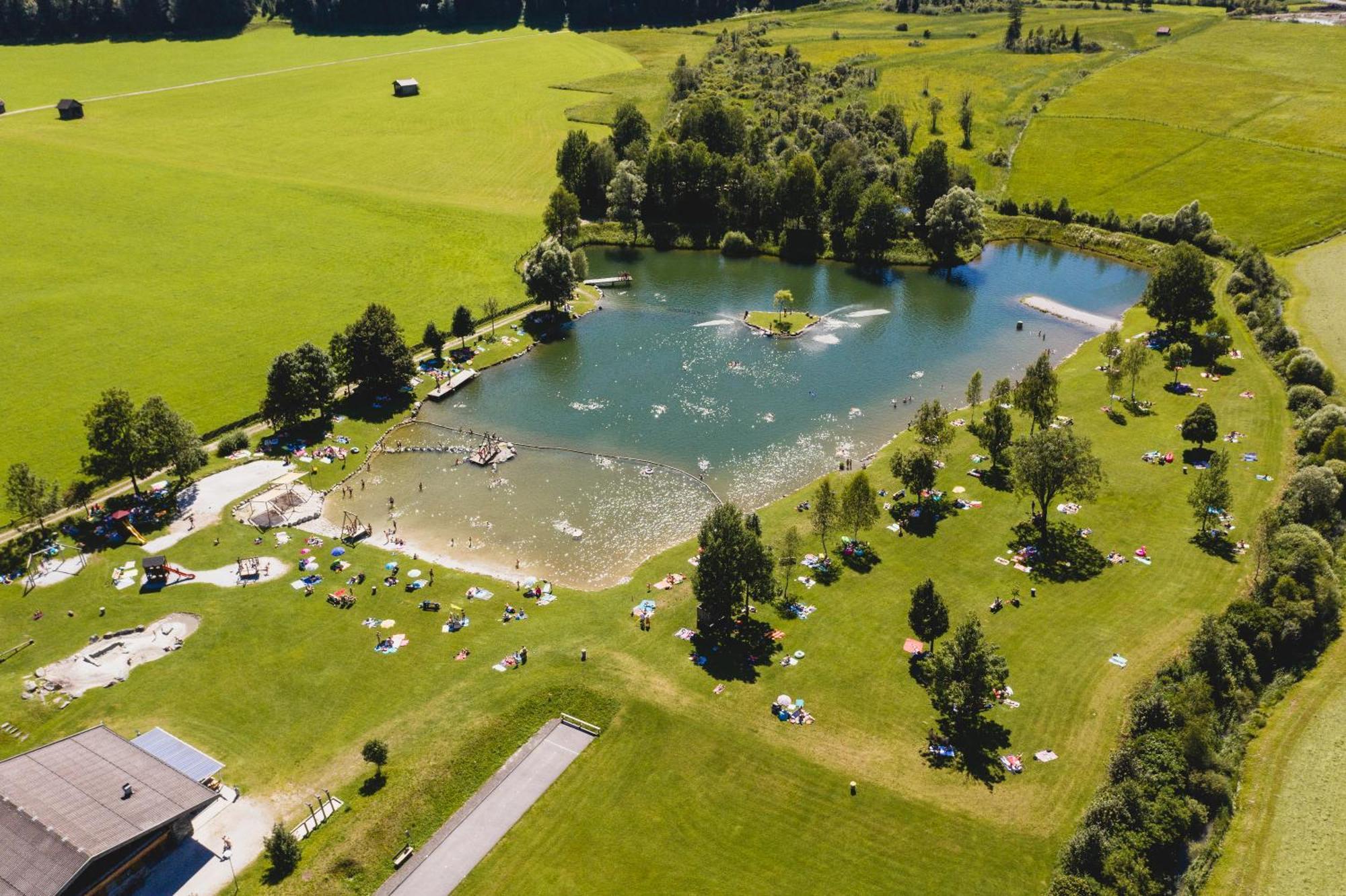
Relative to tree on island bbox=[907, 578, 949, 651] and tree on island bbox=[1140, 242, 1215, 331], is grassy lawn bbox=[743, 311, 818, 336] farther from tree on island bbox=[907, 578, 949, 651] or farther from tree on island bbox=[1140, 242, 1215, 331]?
tree on island bbox=[907, 578, 949, 651]

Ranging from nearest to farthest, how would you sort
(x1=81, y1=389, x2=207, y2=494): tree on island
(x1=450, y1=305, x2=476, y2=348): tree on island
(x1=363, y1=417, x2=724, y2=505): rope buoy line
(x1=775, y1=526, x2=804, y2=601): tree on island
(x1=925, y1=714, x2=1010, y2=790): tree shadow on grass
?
(x1=925, y1=714, x2=1010, y2=790): tree shadow on grass → (x1=775, y1=526, x2=804, y2=601): tree on island → (x1=81, y1=389, x2=207, y2=494): tree on island → (x1=363, y1=417, x2=724, y2=505): rope buoy line → (x1=450, y1=305, x2=476, y2=348): tree on island

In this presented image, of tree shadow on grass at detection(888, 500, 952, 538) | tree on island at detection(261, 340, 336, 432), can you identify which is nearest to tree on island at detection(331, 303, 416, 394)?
tree on island at detection(261, 340, 336, 432)

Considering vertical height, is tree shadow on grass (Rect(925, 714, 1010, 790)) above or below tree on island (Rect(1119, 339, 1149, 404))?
below

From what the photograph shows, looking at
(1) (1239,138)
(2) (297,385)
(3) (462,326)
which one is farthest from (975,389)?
(1) (1239,138)

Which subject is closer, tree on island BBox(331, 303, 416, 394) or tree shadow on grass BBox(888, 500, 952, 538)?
tree shadow on grass BBox(888, 500, 952, 538)

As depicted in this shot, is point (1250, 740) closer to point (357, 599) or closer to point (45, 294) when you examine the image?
point (357, 599)

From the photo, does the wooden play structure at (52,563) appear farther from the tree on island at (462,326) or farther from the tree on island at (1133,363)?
the tree on island at (1133,363)

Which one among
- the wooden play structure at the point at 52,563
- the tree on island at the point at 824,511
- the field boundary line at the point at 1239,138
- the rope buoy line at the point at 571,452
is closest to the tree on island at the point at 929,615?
the tree on island at the point at 824,511

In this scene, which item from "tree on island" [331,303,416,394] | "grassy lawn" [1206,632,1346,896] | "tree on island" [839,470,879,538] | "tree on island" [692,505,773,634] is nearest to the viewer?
"grassy lawn" [1206,632,1346,896]
